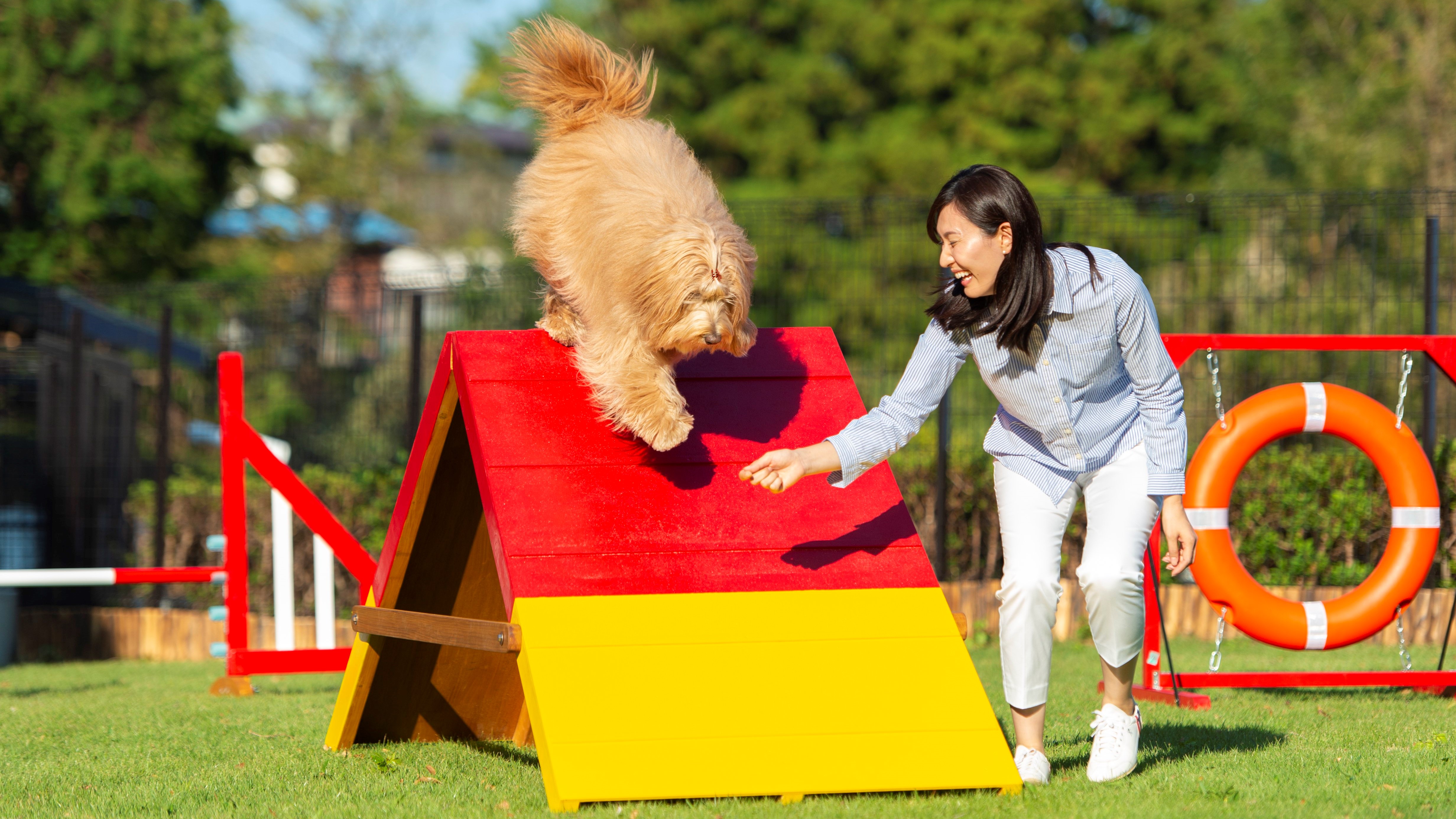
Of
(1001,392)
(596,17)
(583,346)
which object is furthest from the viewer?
(596,17)

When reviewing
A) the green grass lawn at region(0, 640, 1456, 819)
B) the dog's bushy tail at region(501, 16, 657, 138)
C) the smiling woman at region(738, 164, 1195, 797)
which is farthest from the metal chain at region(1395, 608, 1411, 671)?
the dog's bushy tail at region(501, 16, 657, 138)

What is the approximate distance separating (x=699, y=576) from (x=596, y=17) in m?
23.9

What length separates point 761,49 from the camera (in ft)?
80.4

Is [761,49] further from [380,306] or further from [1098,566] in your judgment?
[1098,566]

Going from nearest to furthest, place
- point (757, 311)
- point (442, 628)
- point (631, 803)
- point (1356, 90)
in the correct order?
point (631, 803)
point (442, 628)
point (757, 311)
point (1356, 90)

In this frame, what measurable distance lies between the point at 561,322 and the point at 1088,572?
189cm

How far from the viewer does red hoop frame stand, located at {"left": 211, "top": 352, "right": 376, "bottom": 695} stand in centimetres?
605

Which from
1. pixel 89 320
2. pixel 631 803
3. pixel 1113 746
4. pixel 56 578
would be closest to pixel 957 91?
pixel 89 320

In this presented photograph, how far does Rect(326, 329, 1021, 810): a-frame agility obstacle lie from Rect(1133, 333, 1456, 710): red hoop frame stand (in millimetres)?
1769

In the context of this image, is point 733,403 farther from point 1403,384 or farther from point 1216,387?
point 1403,384

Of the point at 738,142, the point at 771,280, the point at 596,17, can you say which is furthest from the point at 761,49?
the point at 771,280

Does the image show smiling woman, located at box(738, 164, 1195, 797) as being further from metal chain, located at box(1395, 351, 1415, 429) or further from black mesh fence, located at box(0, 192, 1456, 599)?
black mesh fence, located at box(0, 192, 1456, 599)

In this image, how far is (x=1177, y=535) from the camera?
11.4 feet

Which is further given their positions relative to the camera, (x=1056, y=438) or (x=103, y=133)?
(x=103, y=133)
